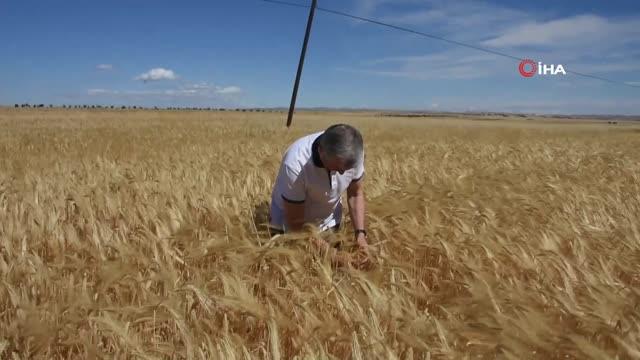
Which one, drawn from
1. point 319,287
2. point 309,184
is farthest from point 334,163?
point 319,287

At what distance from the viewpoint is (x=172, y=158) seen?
25.3 ft

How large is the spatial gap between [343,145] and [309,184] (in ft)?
2.06

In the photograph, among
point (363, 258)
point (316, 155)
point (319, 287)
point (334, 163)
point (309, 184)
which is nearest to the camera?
point (319, 287)

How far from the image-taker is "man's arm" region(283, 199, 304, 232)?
3.00 metres

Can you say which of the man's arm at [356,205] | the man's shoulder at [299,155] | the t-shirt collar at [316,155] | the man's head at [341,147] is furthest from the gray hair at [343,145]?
the man's arm at [356,205]

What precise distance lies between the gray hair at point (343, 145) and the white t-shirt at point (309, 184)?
35 cm

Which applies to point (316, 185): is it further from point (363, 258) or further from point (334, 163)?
point (363, 258)

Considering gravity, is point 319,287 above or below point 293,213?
below

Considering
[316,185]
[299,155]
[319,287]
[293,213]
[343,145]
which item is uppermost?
[343,145]

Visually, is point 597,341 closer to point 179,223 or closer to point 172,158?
point 179,223

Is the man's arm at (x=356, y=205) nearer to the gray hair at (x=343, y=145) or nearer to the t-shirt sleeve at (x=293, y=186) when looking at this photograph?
the t-shirt sleeve at (x=293, y=186)

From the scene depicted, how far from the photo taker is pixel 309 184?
3.05 metres

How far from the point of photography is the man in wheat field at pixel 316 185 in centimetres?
262

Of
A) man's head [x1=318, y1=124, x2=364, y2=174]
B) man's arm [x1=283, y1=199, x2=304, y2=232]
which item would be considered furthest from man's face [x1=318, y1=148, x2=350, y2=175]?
man's arm [x1=283, y1=199, x2=304, y2=232]
